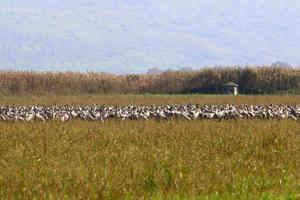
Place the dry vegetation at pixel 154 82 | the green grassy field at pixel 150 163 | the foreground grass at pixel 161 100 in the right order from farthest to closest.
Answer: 1. the dry vegetation at pixel 154 82
2. the foreground grass at pixel 161 100
3. the green grassy field at pixel 150 163

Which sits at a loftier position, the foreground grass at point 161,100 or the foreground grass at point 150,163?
Result: the foreground grass at point 161,100

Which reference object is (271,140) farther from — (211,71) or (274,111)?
(211,71)

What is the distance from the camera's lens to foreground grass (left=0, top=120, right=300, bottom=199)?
11.0 m

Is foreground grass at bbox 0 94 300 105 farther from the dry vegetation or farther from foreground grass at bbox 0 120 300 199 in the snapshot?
foreground grass at bbox 0 120 300 199

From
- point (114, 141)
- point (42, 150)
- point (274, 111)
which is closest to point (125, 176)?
point (42, 150)

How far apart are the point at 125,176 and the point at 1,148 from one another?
4.51m

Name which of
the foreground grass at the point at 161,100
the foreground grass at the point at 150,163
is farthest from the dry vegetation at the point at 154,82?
the foreground grass at the point at 150,163

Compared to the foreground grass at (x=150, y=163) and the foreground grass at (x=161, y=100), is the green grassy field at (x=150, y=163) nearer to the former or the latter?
the foreground grass at (x=150, y=163)

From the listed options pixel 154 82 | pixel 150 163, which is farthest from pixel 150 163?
pixel 154 82

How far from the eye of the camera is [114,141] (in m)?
16.8

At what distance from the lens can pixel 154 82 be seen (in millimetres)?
66250

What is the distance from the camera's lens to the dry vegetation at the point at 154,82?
62.7 m

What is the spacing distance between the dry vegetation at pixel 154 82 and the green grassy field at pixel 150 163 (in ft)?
144

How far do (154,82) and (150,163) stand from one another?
174 feet
